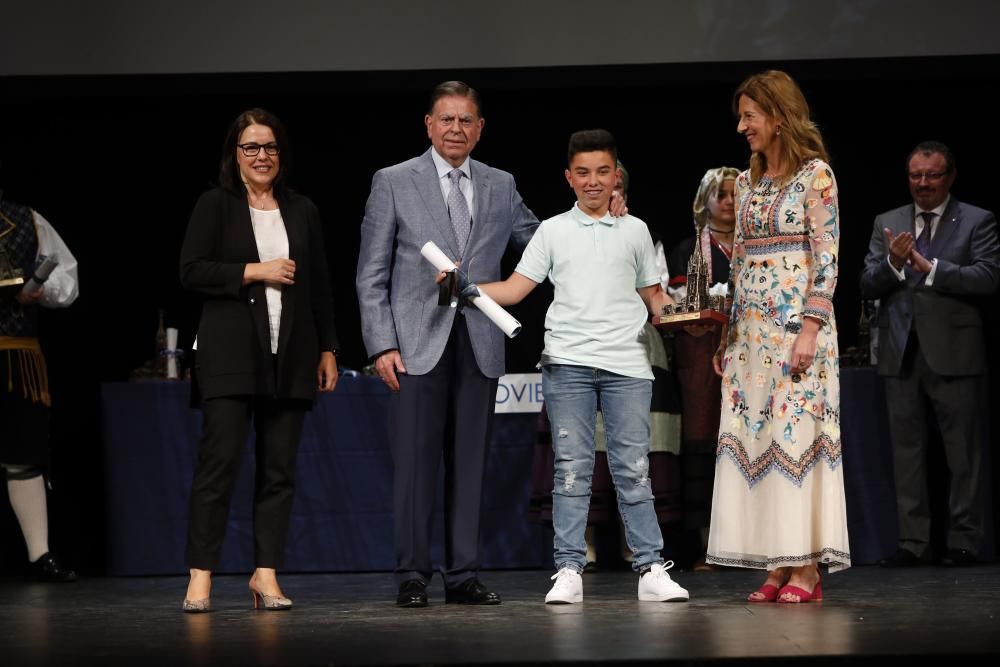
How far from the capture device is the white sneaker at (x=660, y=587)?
12.8 feet

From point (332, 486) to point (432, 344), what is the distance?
1.70 m

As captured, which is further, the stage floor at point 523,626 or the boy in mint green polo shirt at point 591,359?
the boy in mint green polo shirt at point 591,359

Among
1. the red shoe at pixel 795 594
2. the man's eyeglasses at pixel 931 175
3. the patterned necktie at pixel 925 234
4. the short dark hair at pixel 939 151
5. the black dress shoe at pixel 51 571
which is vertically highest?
the short dark hair at pixel 939 151

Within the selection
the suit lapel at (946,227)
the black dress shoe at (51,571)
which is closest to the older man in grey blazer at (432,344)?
the black dress shoe at (51,571)

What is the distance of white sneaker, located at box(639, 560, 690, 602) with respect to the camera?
3889mm

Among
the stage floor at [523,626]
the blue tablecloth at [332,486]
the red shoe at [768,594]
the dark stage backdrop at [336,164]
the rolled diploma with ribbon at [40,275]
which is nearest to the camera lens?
the stage floor at [523,626]

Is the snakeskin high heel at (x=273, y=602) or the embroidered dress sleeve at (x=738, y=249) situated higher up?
the embroidered dress sleeve at (x=738, y=249)

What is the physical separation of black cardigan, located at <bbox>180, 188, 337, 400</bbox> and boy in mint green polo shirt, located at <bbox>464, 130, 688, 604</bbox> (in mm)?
544

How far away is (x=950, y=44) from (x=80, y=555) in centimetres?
450

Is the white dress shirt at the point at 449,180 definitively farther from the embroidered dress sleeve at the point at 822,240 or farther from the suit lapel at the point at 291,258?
the embroidered dress sleeve at the point at 822,240

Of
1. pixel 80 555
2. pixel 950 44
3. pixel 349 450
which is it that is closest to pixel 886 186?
pixel 950 44

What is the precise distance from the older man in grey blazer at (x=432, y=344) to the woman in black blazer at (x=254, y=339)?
0.67 feet

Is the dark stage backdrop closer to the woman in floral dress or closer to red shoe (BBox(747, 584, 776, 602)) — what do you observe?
the woman in floral dress

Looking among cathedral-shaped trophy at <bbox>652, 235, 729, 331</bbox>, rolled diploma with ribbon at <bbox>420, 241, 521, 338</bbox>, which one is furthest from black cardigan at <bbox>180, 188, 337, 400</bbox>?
cathedral-shaped trophy at <bbox>652, 235, 729, 331</bbox>
